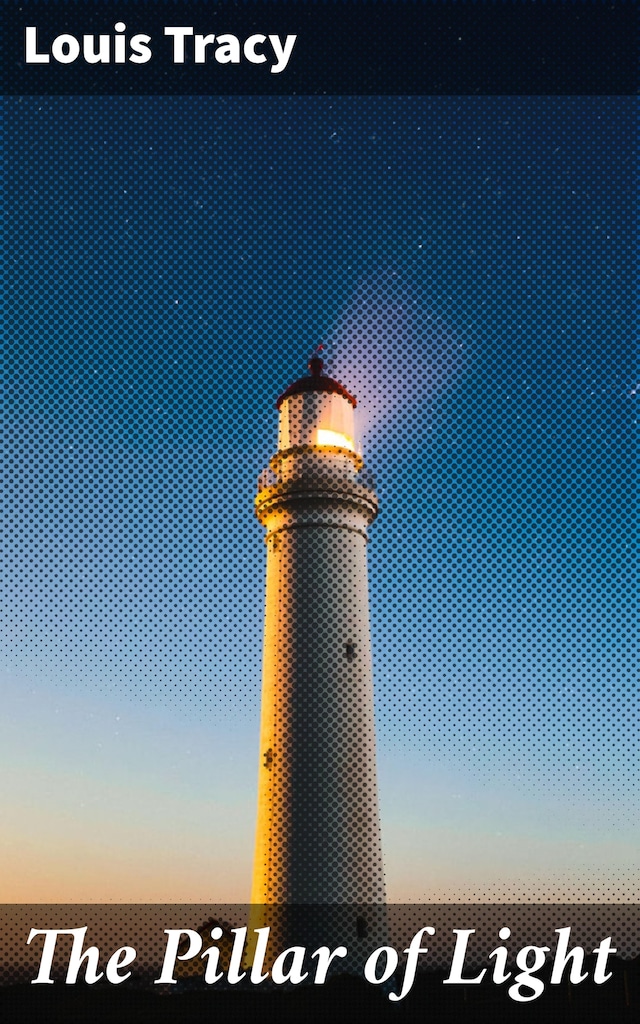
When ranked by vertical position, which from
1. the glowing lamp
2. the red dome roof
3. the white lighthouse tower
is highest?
the red dome roof

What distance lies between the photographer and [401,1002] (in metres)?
14.5

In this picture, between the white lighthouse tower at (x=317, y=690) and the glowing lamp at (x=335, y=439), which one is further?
the glowing lamp at (x=335, y=439)

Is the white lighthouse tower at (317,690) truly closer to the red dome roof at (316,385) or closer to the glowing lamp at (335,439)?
the glowing lamp at (335,439)

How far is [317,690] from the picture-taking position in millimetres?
20000

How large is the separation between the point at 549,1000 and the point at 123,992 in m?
6.37

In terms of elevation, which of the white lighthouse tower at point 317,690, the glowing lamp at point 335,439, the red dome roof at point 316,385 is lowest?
the white lighthouse tower at point 317,690

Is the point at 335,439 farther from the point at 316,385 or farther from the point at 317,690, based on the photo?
the point at 317,690

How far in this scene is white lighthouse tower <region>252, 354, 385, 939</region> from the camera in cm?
1911

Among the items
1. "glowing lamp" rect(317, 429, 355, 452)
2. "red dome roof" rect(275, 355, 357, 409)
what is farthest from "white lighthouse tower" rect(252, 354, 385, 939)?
"red dome roof" rect(275, 355, 357, 409)

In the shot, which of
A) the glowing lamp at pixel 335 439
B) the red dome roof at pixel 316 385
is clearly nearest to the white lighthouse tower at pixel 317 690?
the glowing lamp at pixel 335 439

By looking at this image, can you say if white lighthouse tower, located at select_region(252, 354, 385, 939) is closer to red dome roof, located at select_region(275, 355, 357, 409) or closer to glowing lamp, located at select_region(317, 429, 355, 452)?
glowing lamp, located at select_region(317, 429, 355, 452)

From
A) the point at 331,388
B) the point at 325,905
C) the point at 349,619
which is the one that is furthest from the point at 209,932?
the point at 331,388

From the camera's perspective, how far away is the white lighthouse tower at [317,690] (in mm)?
19109

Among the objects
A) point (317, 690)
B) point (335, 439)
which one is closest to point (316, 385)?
point (335, 439)
